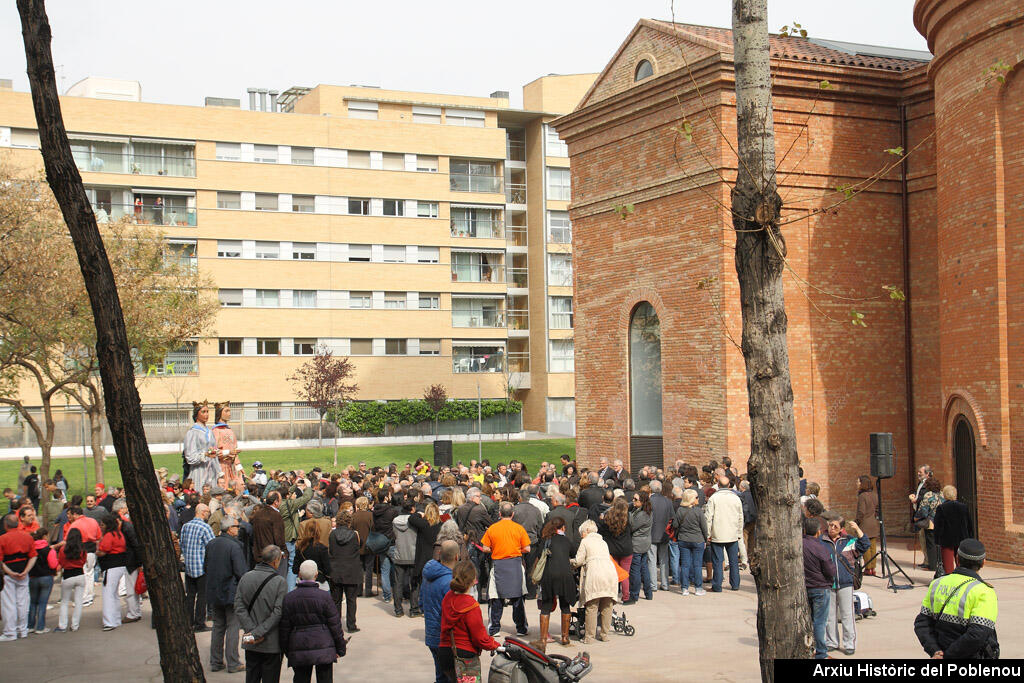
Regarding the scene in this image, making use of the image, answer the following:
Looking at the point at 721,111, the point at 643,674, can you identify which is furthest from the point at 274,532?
the point at 721,111

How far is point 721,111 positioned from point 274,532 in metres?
12.3

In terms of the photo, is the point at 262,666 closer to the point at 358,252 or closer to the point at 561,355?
the point at 358,252

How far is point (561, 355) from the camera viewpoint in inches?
2442

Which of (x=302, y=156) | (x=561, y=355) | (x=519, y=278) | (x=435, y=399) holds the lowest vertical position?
(x=435, y=399)

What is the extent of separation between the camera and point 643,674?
34.2 feet

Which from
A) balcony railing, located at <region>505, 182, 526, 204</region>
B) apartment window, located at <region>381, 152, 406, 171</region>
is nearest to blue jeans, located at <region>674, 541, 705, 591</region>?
apartment window, located at <region>381, 152, 406, 171</region>

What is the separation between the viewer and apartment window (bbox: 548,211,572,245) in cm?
6175

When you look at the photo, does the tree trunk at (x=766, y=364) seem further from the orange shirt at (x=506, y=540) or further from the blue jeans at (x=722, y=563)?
the blue jeans at (x=722, y=563)

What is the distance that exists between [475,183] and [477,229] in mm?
2872

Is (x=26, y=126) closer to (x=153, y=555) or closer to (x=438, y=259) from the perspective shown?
(x=438, y=259)

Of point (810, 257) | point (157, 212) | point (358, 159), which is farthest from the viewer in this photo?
point (358, 159)

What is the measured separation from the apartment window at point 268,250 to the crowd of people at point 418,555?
3937 centimetres

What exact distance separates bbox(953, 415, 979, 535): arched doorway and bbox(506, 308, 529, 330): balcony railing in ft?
152

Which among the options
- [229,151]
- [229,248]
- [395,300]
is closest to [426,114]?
[395,300]
